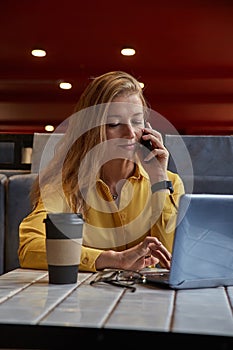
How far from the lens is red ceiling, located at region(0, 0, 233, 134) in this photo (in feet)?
17.2

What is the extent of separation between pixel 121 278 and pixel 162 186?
60 cm

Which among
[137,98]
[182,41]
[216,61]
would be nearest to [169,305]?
[137,98]

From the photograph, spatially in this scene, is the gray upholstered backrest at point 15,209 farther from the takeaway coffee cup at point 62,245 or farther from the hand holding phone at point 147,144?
the takeaway coffee cup at point 62,245

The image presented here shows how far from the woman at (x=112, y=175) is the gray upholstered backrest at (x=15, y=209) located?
0.63 metres

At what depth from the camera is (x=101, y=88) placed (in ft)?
5.51

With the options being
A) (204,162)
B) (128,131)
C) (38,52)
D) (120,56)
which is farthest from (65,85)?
(128,131)

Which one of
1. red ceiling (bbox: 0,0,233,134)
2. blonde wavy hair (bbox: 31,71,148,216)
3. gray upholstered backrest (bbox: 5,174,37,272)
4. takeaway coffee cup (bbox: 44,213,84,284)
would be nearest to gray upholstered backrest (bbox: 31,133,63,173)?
gray upholstered backrest (bbox: 5,174,37,272)

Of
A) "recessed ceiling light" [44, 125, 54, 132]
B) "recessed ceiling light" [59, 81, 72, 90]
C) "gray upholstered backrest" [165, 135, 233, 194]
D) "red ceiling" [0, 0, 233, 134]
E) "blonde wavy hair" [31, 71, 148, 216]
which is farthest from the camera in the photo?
"recessed ceiling light" [44, 125, 54, 132]

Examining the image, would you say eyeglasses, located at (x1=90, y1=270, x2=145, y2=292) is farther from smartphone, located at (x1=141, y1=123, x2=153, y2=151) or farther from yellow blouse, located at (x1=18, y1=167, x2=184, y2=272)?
smartphone, located at (x1=141, y1=123, x2=153, y2=151)

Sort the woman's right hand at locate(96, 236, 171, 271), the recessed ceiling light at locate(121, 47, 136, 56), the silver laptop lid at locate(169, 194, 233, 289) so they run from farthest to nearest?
the recessed ceiling light at locate(121, 47, 136, 56)
the woman's right hand at locate(96, 236, 171, 271)
the silver laptop lid at locate(169, 194, 233, 289)

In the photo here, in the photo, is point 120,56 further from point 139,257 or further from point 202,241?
point 202,241

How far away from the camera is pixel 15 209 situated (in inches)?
89.6

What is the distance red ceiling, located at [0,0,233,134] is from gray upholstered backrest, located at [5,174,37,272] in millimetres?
3195

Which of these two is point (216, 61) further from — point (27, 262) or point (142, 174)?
point (27, 262)
